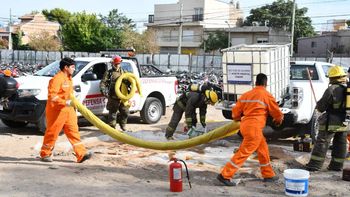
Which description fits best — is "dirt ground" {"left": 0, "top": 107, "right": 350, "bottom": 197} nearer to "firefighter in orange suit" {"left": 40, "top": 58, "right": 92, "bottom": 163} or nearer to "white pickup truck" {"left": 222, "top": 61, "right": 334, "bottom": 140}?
"firefighter in orange suit" {"left": 40, "top": 58, "right": 92, "bottom": 163}

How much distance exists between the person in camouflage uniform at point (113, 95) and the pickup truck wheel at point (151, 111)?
4.79 feet

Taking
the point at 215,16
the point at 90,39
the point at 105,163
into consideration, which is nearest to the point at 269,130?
the point at 105,163

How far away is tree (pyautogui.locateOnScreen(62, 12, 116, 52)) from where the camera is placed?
5312cm

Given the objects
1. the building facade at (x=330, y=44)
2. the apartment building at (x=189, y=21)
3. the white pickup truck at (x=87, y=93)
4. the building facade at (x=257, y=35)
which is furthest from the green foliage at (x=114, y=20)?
the white pickup truck at (x=87, y=93)

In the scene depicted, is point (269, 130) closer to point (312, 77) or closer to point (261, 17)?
point (312, 77)

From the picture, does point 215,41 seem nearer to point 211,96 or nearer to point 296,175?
point 211,96

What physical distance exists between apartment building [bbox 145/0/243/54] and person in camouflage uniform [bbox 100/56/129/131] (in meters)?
57.9

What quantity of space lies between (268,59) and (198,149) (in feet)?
7.42

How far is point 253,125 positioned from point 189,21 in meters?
65.7

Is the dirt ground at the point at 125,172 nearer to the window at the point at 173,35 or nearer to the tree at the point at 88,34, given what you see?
the tree at the point at 88,34

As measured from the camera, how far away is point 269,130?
1205 cm

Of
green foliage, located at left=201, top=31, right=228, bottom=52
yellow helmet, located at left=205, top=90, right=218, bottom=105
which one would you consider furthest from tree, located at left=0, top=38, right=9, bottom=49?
yellow helmet, located at left=205, top=90, right=218, bottom=105

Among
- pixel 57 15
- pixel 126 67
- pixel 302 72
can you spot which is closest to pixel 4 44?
pixel 57 15

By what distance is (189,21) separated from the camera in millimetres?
71125
